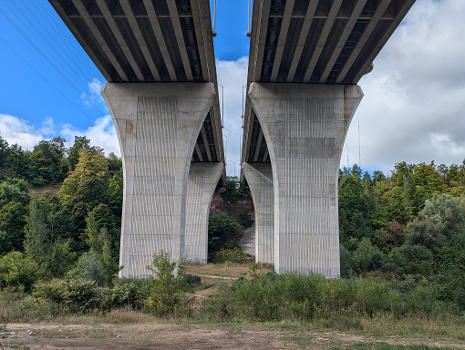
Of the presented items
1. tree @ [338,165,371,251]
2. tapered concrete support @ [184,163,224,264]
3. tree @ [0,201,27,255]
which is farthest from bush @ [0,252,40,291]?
tree @ [338,165,371,251]

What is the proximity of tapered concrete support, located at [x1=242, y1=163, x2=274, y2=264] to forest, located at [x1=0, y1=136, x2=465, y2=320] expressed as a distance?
4.07 meters

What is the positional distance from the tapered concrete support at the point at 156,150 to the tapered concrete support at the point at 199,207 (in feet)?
55.1

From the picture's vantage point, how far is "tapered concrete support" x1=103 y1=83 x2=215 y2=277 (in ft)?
68.0

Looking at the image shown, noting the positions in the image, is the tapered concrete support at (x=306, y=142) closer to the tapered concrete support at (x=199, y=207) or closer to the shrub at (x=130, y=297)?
the shrub at (x=130, y=297)

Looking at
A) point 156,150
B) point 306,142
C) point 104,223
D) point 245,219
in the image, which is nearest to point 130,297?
point 156,150

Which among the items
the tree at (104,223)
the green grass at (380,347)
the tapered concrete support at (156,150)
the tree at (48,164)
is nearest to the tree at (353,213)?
the tree at (104,223)

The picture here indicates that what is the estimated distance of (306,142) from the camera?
845 inches

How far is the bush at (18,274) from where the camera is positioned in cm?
1505

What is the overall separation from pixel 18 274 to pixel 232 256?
2860 centimetres

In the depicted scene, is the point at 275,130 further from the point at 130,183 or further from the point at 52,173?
the point at 52,173

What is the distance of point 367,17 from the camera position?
15430 millimetres

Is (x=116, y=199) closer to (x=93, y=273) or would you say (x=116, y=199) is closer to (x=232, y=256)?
(x=232, y=256)

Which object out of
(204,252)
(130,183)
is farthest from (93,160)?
(130,183)

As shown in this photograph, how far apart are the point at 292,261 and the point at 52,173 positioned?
51525 mm
